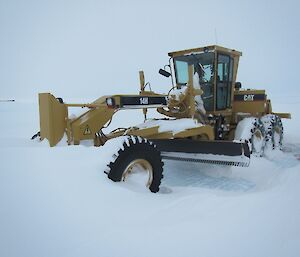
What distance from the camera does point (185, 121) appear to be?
18.7 feet

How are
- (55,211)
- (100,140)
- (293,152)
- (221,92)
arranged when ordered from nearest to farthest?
(55,211) < (100,140) < (221,92) < (293,152)

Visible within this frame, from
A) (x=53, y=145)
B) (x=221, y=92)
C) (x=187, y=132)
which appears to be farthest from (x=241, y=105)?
(x=53, y=145)

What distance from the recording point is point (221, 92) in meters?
7.29

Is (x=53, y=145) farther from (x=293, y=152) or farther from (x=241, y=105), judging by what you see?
(x=293, y=152)

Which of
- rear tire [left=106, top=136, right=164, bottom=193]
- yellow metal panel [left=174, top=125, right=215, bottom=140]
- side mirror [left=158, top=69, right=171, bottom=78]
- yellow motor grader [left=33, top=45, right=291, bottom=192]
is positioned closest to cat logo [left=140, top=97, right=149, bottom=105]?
yellow motor grader [left=33, top=45, right=291, bottom=192]

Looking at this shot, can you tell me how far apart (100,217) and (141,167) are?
1.64 meters

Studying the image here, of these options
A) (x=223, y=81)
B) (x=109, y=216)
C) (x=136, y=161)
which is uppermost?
(x=223, y=81)

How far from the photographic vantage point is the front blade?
532cm

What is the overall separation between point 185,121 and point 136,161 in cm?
179

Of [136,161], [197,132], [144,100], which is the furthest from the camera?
[197,132]

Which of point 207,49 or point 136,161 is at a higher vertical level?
point 207,49

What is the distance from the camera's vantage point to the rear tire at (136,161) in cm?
392

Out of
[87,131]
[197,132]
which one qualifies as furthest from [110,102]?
[197,132]

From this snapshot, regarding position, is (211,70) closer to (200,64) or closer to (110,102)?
(200,64)
